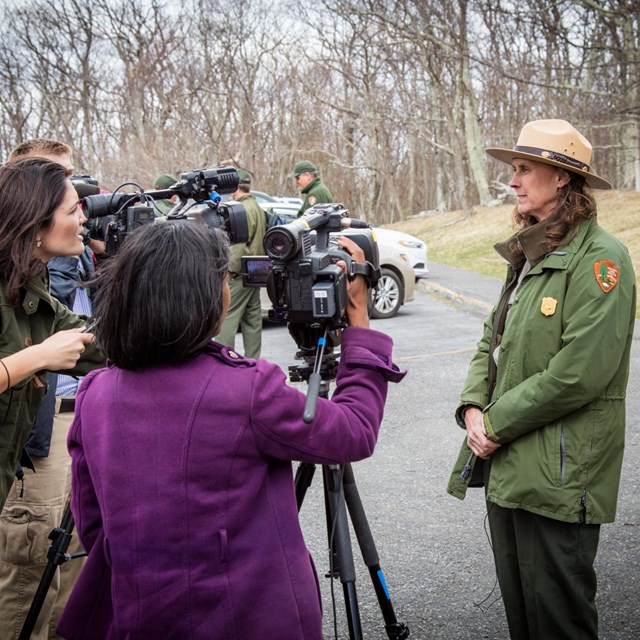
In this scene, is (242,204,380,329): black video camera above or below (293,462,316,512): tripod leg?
above

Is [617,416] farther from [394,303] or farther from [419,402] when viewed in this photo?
[394,303]

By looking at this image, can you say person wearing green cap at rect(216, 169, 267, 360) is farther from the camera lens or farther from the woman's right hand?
the camera lens

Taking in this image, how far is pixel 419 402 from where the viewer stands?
7094mm

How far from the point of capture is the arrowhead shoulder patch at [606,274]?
259 centimetres

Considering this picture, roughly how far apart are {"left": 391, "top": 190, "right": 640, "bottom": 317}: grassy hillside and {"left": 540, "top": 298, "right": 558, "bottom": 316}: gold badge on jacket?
1118 centimetres

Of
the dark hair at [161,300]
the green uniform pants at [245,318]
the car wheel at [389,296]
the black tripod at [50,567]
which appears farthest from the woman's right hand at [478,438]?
the car wheel at [389,296]

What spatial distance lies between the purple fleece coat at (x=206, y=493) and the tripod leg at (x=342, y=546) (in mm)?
616

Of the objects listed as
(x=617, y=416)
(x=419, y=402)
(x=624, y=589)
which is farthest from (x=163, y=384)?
(x=419, y=402)

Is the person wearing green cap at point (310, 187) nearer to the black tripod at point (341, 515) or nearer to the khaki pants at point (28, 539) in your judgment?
the khaki pants at point (28, 539)

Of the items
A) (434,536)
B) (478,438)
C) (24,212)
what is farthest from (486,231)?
(24,212)

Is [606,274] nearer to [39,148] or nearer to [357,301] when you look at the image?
[357,301]

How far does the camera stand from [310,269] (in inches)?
83.3

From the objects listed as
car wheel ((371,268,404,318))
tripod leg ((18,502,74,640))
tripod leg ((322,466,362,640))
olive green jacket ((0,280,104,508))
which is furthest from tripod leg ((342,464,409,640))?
car wheel ((371,268,404,318))

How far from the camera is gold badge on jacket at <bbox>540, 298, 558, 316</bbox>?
2.64 m
